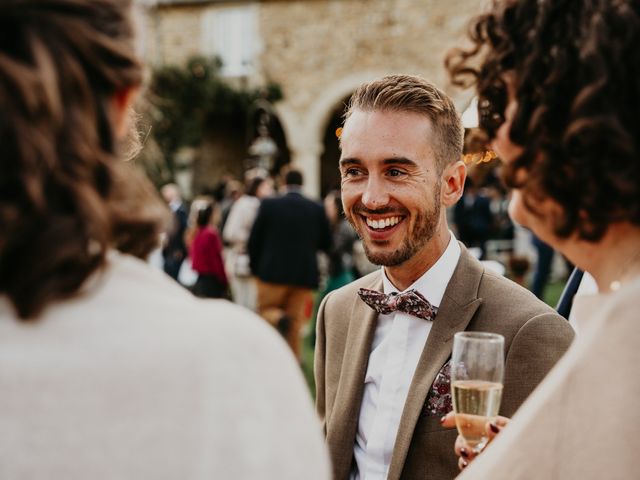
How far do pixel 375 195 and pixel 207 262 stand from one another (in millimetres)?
6182

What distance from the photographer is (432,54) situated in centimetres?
1948

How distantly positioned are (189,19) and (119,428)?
21.7 metres

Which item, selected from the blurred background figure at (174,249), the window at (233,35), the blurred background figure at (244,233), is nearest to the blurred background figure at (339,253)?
the blurred background figure at (244,233)

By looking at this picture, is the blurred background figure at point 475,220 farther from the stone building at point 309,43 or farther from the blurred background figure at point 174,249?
the stone building at point 309,43

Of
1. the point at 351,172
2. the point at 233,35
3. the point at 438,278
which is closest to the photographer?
the point at 438,278

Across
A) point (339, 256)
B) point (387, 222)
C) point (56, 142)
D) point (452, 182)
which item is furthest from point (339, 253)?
point (56, 142)

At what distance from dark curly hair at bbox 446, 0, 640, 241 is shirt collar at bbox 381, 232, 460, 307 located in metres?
1.08

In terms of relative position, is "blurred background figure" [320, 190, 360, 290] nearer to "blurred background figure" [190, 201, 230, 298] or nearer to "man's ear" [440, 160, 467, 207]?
"blurred background figure" [190, 201, 230, 298]

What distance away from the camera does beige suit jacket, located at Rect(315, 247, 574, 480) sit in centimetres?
198

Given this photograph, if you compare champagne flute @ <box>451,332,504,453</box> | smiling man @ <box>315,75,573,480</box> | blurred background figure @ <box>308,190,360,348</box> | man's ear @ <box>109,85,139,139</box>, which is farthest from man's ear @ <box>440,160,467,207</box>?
blurred background figure @ <box>308,190,360,348</box>

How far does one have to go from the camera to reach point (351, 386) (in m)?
2.25

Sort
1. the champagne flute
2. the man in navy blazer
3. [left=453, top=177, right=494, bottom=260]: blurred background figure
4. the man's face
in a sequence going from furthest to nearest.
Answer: [left=453, top=177, right=494, bottom=260]: blurred background figure < the man in navy blazer < the man's face < the champagne flute

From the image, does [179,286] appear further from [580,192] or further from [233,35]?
[233,35]

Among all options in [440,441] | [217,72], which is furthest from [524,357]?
[217,72]
